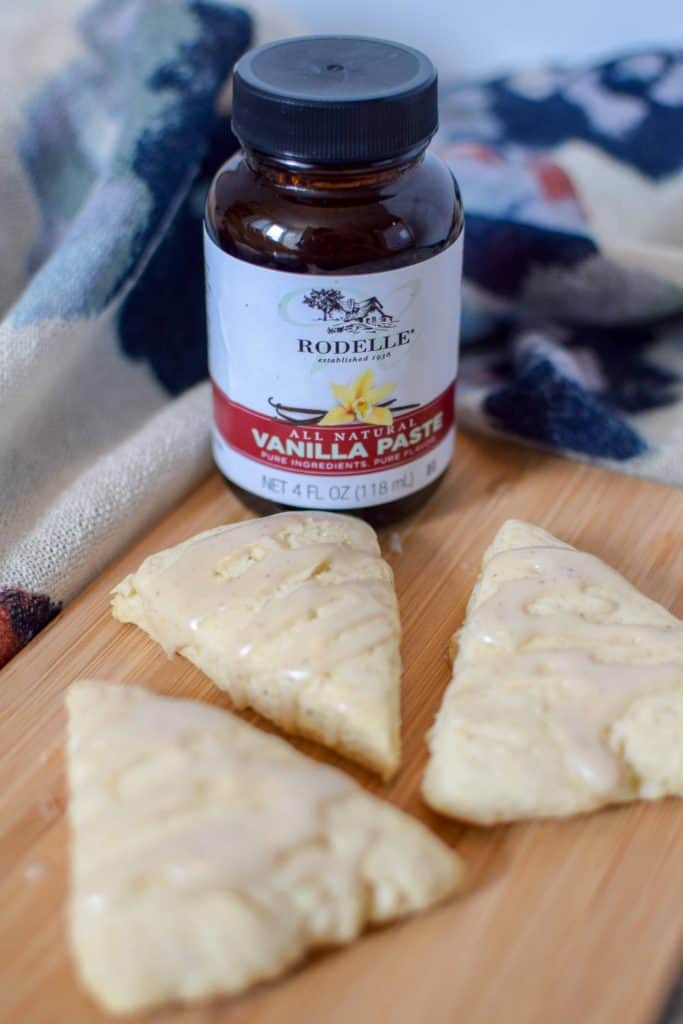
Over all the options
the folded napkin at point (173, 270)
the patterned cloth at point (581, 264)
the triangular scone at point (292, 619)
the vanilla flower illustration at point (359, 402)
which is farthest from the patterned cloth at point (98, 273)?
the patterned cloth at point (581, 264)

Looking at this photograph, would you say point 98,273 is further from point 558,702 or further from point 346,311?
point 558,702

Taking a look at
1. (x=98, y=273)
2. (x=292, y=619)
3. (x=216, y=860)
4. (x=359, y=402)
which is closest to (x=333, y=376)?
(x=359, y=402)

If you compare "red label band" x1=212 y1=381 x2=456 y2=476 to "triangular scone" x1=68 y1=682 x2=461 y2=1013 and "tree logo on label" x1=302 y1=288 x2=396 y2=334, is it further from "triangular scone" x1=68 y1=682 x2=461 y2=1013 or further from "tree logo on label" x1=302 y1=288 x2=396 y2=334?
"triangular scone" x1=68 y1=682 x2=461 y2=1013

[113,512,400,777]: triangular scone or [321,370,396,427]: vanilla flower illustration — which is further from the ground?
[321,370,396,427]: vanilla flower illustration

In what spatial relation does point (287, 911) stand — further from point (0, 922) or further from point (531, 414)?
point (531, 414)

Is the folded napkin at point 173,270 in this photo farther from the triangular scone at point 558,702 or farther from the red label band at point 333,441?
the triangular scone at point 558,702

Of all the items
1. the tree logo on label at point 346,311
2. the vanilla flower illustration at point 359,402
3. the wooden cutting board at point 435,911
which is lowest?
the wooden cutting board at point 435,911

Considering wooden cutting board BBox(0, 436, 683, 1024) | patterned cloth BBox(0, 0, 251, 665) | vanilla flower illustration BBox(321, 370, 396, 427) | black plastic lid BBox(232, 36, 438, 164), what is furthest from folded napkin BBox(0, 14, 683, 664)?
black plastic lid BBox(232, 36, 438, 164)
